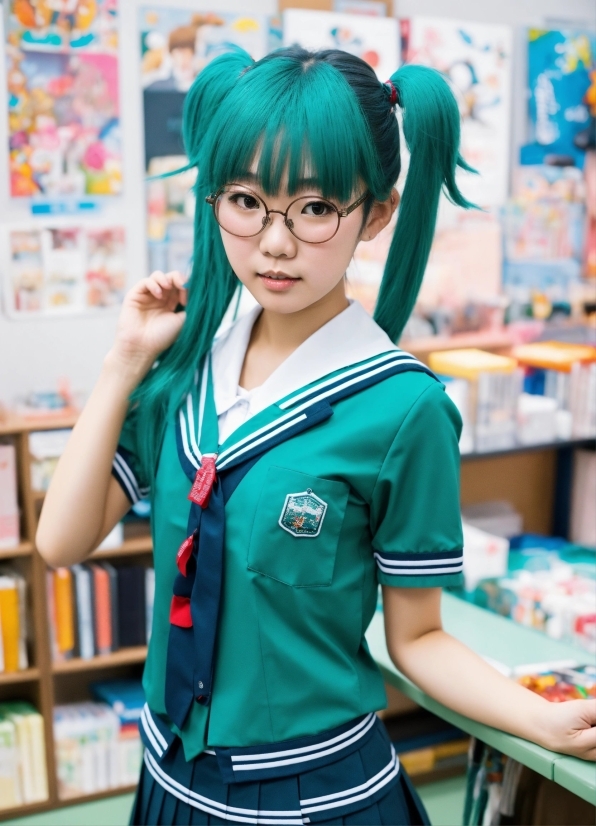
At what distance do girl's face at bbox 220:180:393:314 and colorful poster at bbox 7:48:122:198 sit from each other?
172cm

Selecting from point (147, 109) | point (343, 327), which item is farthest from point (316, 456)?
point (147, 109)

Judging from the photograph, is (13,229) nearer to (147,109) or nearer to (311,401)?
(147,109)

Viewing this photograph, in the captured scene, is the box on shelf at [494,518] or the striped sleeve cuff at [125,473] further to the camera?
the box on shelf at [494,518]

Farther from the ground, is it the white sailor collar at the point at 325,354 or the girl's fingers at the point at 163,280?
the girl's fingers at the point at 163,280

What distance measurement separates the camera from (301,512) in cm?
101

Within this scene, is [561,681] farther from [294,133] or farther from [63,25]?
[63,25]

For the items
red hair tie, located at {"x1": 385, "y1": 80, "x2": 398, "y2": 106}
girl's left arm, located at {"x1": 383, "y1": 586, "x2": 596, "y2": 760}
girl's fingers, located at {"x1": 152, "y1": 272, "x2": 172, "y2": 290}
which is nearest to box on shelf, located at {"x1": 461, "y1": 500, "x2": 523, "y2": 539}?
girl's left arm, located at {"x1": 383, "y1": 586, "x2": 596, "y2": 760}

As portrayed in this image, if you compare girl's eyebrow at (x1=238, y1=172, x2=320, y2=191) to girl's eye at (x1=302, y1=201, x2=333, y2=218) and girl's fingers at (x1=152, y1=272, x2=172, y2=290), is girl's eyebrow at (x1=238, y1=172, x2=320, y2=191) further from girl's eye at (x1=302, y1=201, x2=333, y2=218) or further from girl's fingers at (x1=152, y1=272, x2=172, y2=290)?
girl's fingers at (x1=152, y1=272, x2=172, y2=290)

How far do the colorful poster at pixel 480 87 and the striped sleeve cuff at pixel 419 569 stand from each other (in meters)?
2.18

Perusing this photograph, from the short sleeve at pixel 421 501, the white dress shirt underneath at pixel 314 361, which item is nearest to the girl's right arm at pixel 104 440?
the white dress shirt underneath at pixel 314 361

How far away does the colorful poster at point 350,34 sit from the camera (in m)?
2.75

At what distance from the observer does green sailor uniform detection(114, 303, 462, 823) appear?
1.02 meters

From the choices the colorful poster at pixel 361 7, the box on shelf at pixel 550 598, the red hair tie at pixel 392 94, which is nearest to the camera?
the red hair tie at pixel 392 94

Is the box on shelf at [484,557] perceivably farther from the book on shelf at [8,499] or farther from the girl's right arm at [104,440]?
the girl's right arm at [104,440]
